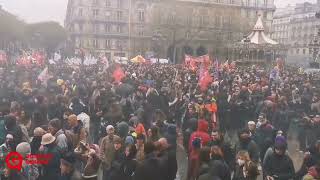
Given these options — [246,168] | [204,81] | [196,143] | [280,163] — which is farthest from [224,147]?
[204,81]

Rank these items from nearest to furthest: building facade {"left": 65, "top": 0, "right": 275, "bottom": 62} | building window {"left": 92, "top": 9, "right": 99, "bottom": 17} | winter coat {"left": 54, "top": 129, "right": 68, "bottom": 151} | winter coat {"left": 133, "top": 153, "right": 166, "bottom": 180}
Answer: winter coat {"left": 133, "top": 153, "right": 166, "bottom": 180}
winter coat {"left": 54, "top": 129, "right": 68, "bottom": 151}
building facade {"left": 65, "top": 0, "right": 275, "bottom": 62}
building window {"left": 92, "top": 9, "right": 99, "bottom": 17}

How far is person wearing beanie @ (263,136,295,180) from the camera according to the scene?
24.3 feet

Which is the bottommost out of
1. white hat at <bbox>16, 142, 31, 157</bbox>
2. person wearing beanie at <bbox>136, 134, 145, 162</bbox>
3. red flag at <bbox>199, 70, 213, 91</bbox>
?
person wearing beanie at <bbox>136, 134, 145, 162</bbox>

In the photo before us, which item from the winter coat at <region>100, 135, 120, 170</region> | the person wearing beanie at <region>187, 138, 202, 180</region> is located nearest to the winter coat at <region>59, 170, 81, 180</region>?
the winter coat at <region>100, 135, 120, 170</region>

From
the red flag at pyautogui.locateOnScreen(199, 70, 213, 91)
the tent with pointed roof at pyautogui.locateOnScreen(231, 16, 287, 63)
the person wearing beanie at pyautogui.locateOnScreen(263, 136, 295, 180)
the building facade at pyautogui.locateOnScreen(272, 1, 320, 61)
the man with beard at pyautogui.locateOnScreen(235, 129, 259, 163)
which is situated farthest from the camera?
the building facade at pyautogui.locateOnScreen(272, 1, 320, 61)

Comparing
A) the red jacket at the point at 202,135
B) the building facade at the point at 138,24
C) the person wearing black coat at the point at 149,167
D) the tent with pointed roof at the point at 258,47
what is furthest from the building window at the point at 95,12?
the person wearing black coat at the point at 149,167

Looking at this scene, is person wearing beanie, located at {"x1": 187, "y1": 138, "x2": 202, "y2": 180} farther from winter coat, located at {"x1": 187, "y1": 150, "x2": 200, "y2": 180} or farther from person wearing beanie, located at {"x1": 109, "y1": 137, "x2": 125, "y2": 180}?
person wearing beanie, located at {"x1": 109, "y1": 137, "x2": 125, "y2": 180}

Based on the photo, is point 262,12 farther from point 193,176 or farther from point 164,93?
point 193,176

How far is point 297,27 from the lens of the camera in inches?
5059

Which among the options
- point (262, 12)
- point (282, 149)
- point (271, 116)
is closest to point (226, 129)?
point (271, 116)

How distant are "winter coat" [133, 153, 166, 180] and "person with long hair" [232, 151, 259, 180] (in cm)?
121

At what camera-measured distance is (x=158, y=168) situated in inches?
267

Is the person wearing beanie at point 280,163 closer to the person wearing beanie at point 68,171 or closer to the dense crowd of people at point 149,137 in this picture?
the dense crowd of people at point 149,137

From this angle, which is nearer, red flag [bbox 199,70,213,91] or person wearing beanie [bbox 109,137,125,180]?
person wearing beanie [bbox 109,137,125,180]
